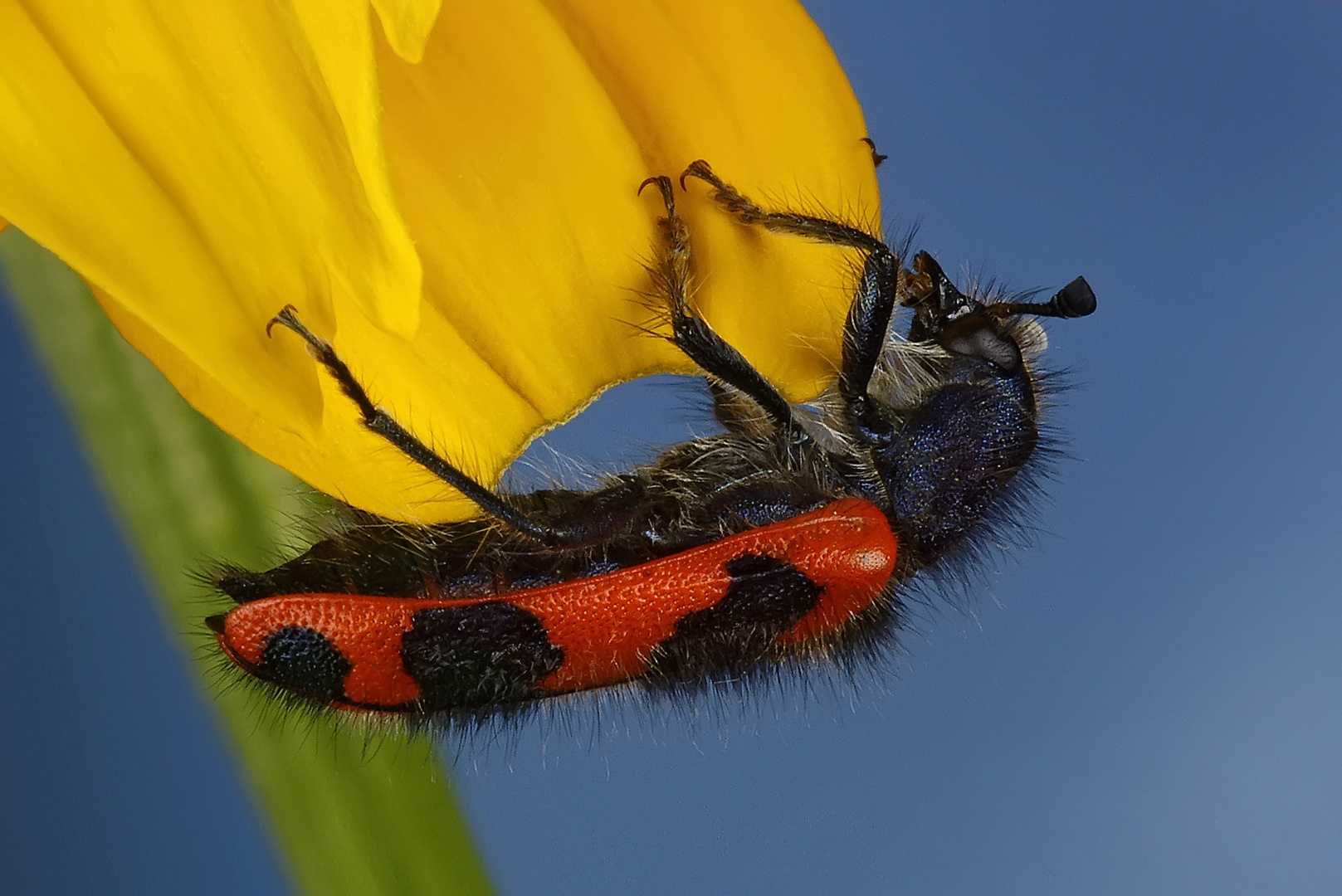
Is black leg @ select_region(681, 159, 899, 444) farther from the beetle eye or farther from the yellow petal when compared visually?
the yellow petal

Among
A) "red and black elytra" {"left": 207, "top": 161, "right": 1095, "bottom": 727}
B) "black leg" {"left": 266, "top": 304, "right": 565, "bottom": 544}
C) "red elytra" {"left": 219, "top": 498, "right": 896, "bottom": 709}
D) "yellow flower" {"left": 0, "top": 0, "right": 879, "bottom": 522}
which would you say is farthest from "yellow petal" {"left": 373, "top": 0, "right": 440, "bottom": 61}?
"red elytra" {"left": 219, "top": 498, "right": 896, "bottom": 709}

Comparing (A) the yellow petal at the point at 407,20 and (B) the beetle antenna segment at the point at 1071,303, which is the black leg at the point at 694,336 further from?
(A) the yellow petal at the point at 407,20

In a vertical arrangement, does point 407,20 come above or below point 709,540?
above

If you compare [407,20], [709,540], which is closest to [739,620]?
[709,540]

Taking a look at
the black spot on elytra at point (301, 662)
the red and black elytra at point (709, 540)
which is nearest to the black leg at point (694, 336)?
the red and black elytra at point (709, 540)

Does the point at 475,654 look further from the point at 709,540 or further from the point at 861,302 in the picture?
the point at 861,302
